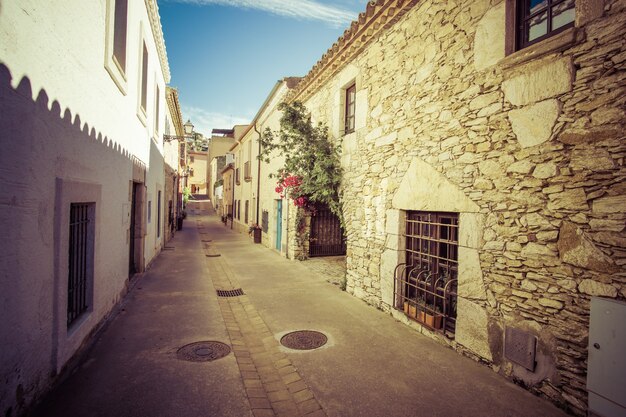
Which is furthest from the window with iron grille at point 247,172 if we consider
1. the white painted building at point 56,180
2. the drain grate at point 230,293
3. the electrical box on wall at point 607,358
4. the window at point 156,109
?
the electrical box on wall at point 607,358

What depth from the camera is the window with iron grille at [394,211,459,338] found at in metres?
4.62

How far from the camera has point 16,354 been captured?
8.16 feet

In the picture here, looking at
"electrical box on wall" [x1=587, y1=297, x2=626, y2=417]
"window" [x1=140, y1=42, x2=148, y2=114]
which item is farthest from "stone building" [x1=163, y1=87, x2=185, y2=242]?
"electrical box on wall" [x1=587, y1=297, x2=626, y2=417]

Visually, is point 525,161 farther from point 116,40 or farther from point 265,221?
point 265,221

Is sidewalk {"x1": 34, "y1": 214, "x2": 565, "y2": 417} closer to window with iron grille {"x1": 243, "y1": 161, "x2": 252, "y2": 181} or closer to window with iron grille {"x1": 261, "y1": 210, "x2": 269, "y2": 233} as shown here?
window with iron grille {"x1": 261, "y1": 210, "x2": 269, "y2": 233}

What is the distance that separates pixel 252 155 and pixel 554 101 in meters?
16.4

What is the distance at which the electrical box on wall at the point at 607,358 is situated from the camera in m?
2.63

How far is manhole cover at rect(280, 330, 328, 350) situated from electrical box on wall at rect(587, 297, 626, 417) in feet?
9.55

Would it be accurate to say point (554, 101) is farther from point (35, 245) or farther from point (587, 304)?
point (35, 245)

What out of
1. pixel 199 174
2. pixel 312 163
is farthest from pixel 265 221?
pixel 199 174

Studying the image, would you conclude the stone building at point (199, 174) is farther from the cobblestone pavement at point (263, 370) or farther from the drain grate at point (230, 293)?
the cobblestone pavement at point (263, 370)

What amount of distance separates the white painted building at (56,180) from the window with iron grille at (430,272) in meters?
4.57

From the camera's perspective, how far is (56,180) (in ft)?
9.97

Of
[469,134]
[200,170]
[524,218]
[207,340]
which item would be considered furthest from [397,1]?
[200,170]
